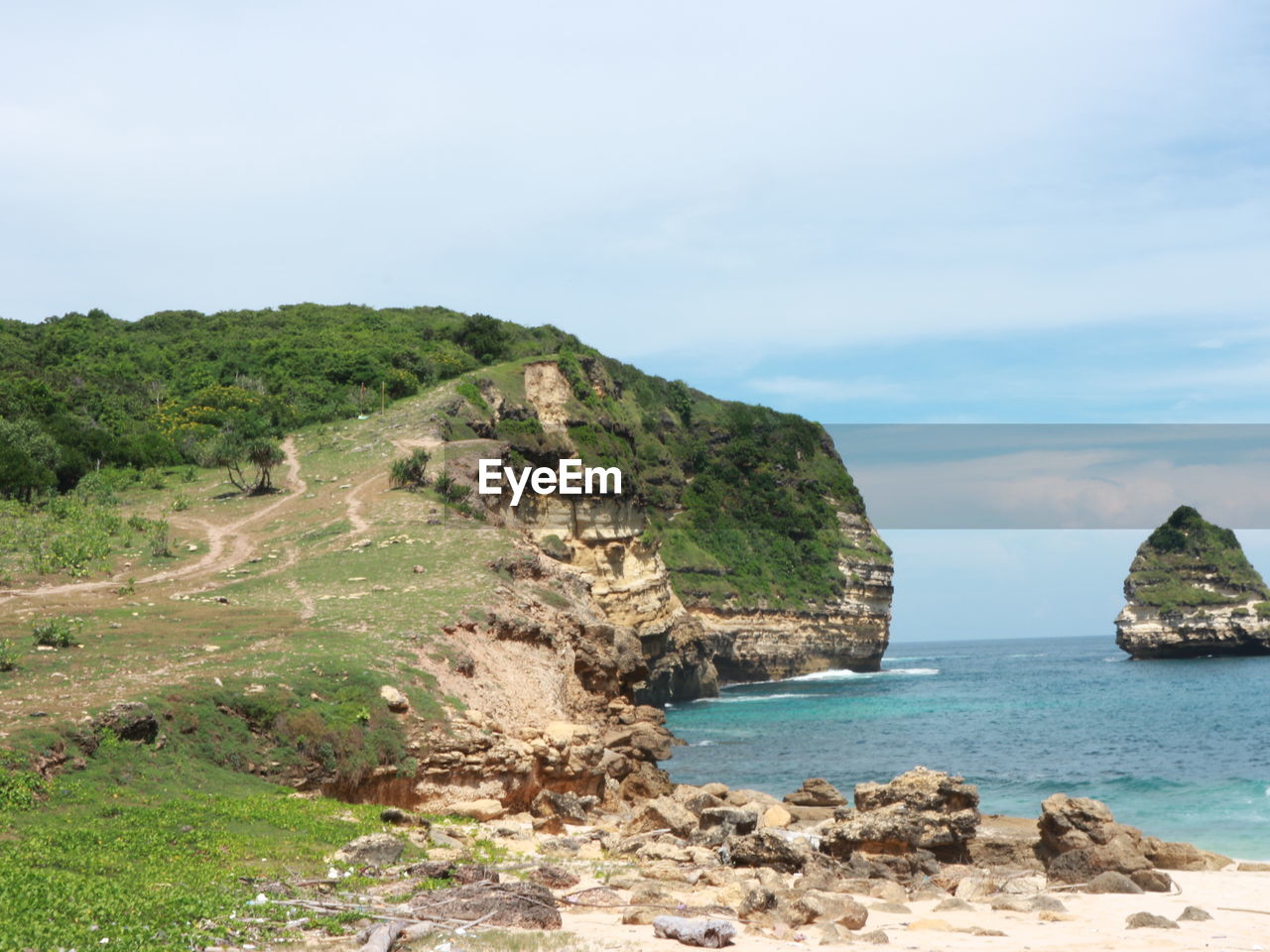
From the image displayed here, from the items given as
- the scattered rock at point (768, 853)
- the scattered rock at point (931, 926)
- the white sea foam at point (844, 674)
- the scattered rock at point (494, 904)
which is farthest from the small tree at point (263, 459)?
the white sea foam at point (844, 674)

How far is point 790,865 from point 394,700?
891 centimetres

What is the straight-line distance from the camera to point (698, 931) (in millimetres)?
13172

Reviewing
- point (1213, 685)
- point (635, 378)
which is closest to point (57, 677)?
point (1213, 685)

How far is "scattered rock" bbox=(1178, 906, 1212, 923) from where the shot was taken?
1719cm

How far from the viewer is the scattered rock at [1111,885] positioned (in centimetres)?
2008

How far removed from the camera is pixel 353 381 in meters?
78.8

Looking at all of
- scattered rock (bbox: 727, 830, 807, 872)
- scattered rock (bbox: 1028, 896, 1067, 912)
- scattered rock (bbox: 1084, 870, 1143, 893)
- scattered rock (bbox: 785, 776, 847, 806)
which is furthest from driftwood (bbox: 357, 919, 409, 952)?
scattered rock (bbox: 785, 776, 847, 806)

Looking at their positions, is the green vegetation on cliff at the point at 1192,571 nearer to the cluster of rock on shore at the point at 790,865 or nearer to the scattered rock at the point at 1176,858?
the cluster of rock on shore at the point at 790,865

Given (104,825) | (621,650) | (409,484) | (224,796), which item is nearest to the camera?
(104,825)

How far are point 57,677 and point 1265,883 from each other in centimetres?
2378

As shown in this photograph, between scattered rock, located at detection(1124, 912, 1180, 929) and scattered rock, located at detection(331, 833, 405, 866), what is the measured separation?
36.0 feet

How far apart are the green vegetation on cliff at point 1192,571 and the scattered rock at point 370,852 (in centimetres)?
11700

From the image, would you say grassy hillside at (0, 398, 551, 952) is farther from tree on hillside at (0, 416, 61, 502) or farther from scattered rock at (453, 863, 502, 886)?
tree on hillside at (0, 416, 61, 502)

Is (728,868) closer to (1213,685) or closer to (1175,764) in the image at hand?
(1175,764)
